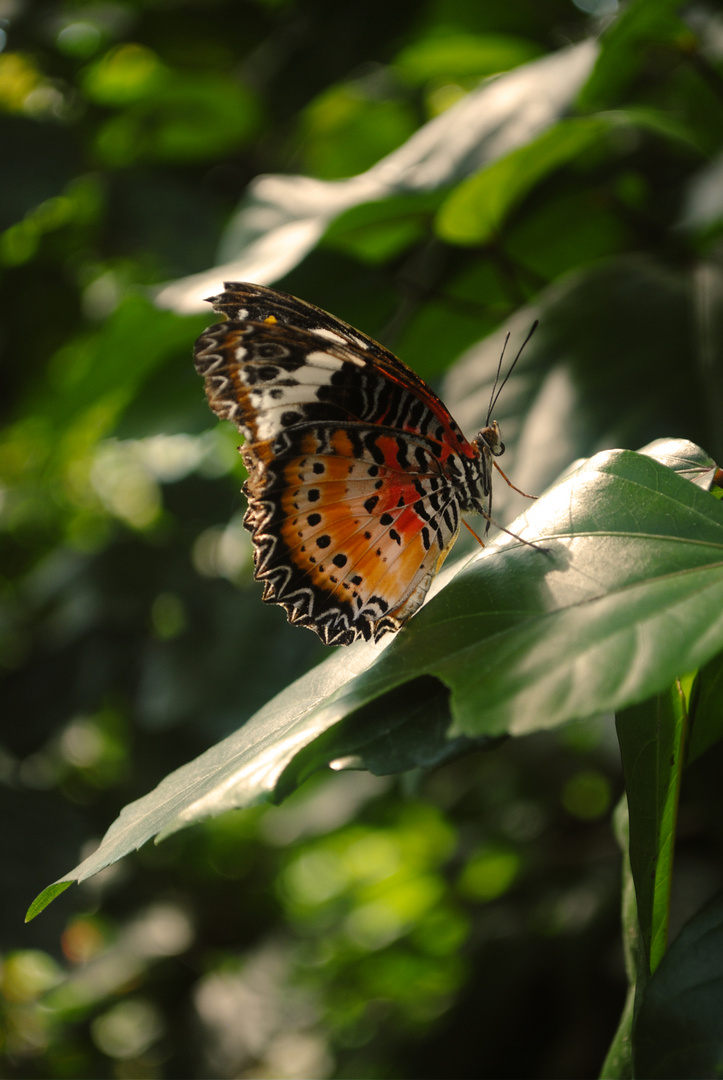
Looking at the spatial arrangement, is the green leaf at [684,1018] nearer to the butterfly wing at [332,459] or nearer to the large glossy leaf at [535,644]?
the large glossy leaf at [535,644]

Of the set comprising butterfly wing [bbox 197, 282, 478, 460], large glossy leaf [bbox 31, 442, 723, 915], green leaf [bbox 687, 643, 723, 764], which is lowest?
green leaf [bbox 687, 643, 723, 764]

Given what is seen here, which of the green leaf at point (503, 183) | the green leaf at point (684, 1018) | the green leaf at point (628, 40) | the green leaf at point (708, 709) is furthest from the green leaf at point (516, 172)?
the green leaf at point (684, 1018)

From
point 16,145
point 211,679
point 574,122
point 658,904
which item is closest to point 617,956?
point 211,679

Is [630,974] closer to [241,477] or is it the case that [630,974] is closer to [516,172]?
[516,172]

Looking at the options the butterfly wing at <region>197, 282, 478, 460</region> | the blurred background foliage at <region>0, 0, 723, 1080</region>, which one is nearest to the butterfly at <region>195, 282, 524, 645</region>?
the butterfly wing at <region>197, 282, 478, 460</region>

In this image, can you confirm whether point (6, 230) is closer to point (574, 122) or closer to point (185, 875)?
point (574, 122)

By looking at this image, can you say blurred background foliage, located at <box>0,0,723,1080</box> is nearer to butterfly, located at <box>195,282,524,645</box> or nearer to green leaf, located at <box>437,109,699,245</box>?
green leaf, located at <box>437,109,699,245</box>
